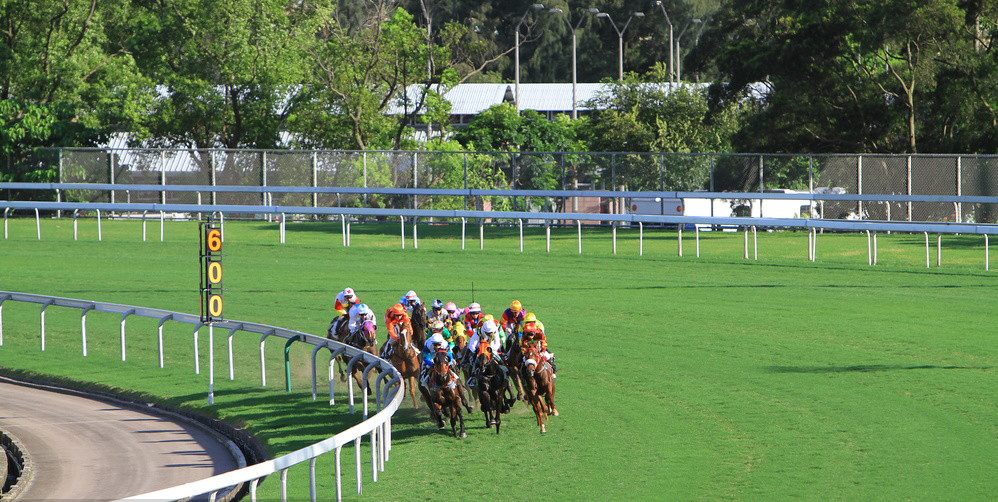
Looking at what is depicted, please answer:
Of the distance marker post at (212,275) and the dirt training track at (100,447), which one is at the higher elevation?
the distance marker post at (212,275)

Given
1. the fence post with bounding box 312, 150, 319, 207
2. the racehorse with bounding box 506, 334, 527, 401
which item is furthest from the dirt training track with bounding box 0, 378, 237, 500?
the fence post with bounding box 312, 150, 319, 207

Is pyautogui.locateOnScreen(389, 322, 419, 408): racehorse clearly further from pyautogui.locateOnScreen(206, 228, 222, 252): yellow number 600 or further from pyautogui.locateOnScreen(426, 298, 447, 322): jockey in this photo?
pyautogui.locateOnScreen(206, 228, 222, 252): yellow number 600

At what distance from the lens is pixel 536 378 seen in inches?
460

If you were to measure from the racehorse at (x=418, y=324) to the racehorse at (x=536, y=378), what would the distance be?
7.16ft

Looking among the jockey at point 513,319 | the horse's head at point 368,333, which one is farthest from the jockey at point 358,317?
the jockey at point 513,319

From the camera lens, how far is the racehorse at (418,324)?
535 inches

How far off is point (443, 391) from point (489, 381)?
53 cm

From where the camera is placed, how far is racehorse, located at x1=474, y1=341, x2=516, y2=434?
1171 centimetres

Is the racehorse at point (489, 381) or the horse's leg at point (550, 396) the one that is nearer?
the racehorse at point (489, 381)

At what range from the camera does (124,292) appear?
834 inches

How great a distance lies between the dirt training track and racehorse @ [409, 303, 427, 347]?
2451mm

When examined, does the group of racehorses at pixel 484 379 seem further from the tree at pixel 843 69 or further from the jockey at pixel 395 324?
the tree at pixel 843 69

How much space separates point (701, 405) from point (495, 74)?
212ft

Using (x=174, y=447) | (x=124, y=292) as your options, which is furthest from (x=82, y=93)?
(x=174, y=447)
